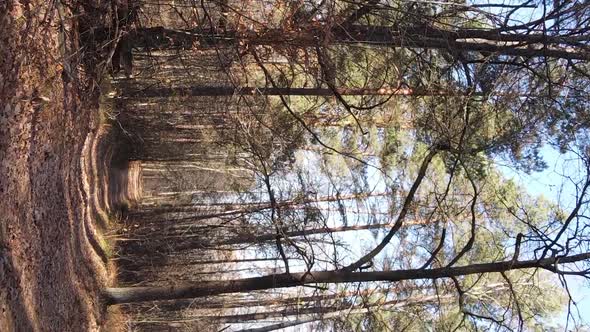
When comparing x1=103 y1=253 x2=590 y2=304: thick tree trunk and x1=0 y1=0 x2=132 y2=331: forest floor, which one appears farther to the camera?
x1=103 y1=253 x2=590 y2=304: thick tree trunk

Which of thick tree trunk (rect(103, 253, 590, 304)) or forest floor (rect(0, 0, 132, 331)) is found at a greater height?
forest floor (rect(0, 0, 132, 331))

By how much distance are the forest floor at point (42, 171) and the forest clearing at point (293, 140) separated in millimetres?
32

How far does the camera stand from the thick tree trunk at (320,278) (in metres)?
7.42

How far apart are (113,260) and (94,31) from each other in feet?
21.0

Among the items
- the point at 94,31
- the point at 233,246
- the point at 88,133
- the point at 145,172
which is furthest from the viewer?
the point at 145,172

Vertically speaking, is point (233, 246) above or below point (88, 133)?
below

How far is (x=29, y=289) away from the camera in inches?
238

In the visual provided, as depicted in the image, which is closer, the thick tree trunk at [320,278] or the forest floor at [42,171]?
the forest floor at [42,171]

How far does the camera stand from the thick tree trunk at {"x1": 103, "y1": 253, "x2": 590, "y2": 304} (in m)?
7.42

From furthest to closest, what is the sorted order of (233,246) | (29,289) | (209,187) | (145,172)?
1. (145,172)
2. (209,187)
3. (233,246)
4. (29,289)

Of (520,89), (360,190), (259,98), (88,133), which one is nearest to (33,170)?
(88,133)

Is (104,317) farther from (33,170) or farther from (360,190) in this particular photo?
(360,190)

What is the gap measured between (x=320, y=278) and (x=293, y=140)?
3603mm

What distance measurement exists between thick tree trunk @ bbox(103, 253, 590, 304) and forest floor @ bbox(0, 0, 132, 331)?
52.4 inches
